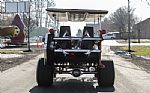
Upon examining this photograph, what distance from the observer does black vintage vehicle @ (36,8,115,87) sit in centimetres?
1559

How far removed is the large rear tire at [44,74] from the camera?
1595cm

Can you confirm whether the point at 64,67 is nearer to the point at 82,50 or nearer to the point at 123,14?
the point at 82,50

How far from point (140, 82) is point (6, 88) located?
558 cm

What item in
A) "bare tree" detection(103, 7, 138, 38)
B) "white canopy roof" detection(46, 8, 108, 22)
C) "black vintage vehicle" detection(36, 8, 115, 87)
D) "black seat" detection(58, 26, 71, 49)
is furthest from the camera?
"bare tree" detection(103, 7, 138, 38)

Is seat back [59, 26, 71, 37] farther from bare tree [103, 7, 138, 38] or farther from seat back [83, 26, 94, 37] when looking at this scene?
bare tree [103, 7, 138, 38]

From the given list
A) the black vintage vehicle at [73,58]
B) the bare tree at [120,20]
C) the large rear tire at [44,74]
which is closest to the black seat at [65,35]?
the black vintage vehicle at [73,58]

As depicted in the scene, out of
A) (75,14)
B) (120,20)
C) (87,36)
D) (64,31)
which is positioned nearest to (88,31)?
(87,36)

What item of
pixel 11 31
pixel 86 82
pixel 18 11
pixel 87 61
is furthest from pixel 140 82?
pixel 18 11

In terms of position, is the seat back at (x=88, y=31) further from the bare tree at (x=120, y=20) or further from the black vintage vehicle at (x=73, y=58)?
the bare tree at (x=120, y=20)

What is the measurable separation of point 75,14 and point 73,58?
228 centimetres

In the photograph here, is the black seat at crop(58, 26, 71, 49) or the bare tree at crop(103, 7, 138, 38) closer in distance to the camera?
the black seat at crop(58, 26, 71, 49)

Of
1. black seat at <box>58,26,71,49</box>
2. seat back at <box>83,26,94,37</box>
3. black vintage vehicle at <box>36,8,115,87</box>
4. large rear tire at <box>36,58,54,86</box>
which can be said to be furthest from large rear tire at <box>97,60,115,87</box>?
large rear tire at <box>36,58,54,86</box>

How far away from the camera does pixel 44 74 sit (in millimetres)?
15953

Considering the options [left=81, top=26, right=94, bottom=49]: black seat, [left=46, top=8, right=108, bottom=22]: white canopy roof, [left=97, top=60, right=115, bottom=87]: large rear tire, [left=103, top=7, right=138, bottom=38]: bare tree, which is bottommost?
[left=97, top=60, right=115, bottom=87]: large rear tire
